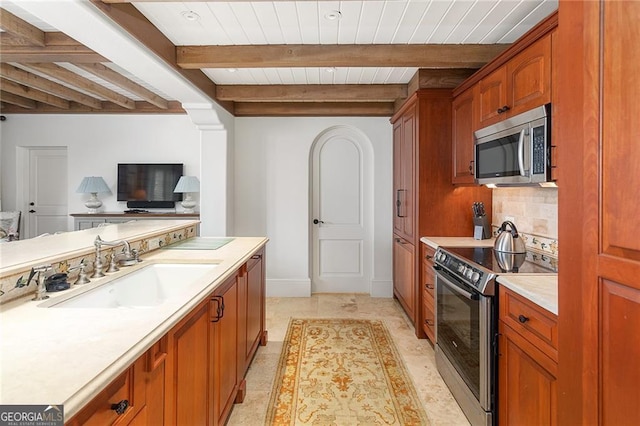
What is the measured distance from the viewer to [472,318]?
6.27 feet

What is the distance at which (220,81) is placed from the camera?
3.55 metres

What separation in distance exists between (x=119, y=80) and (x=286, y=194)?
2.31 m

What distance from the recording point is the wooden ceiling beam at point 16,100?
442cm

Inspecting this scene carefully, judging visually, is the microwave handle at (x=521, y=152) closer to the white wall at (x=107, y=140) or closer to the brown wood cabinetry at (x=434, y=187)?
the brown wood cabinetry at (x=434, y=187)

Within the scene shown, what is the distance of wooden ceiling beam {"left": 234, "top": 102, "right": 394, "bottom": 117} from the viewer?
14.0 feet

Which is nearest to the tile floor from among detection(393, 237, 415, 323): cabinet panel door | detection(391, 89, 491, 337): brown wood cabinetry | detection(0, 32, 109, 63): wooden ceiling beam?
detection(393, 237, 415, 323): cabinet panel door

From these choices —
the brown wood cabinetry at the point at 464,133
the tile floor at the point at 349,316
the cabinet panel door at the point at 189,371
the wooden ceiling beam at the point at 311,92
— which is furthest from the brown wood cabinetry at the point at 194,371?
the wooden ceiling beam at the point at 311,92

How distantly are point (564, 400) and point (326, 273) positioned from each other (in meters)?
3.67

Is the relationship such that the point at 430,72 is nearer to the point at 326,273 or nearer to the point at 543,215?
the point at 543,215

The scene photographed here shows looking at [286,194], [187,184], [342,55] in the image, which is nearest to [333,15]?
[342,55]

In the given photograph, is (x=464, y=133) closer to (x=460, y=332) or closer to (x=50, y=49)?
(x=460, y=332)

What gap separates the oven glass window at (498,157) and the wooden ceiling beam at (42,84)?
473 centimetres

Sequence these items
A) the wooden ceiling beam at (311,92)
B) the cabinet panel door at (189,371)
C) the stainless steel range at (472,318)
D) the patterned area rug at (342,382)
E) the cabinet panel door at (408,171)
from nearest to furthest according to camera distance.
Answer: the cabinet panel door at (189,371) → the stainless steel range at (472,318) → the patterned area rug at (342,382) → the cabinet panel door at (408,171) → the wooden ceiling beam at (311,92)

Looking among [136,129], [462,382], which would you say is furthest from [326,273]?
[136,129]
